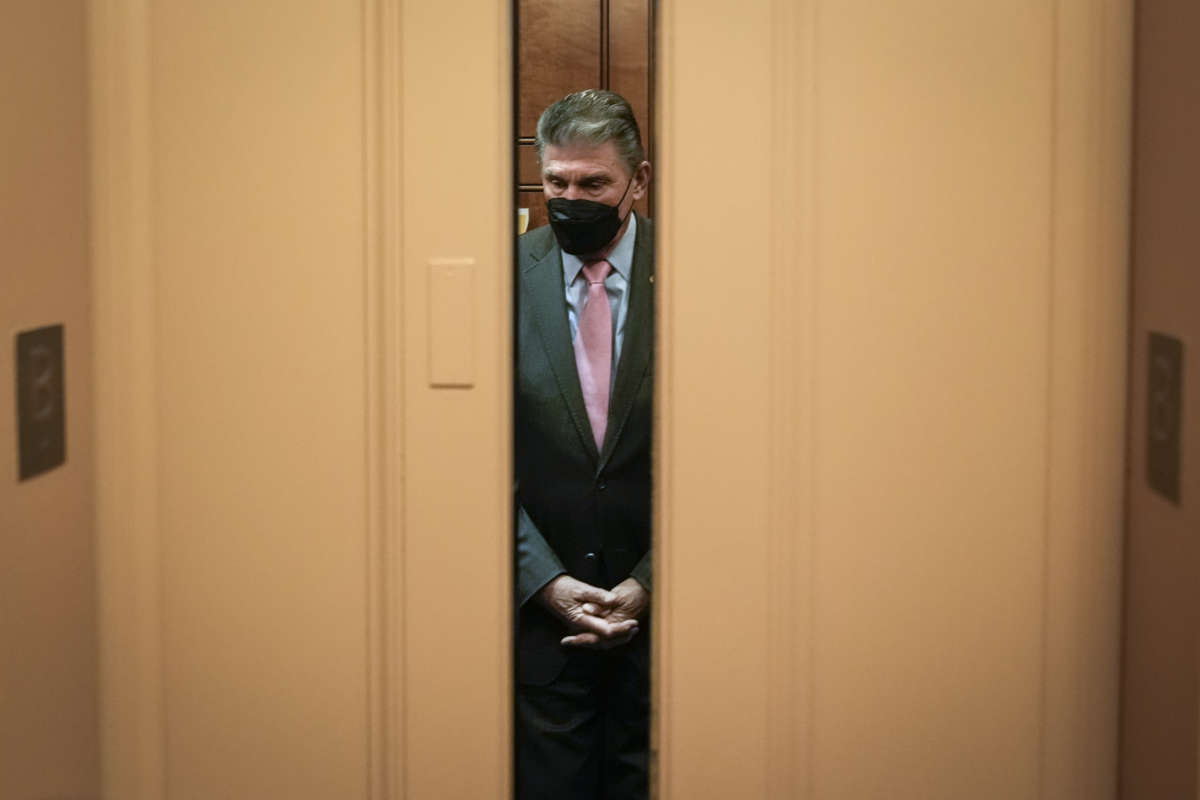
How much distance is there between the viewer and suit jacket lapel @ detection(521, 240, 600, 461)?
2.35m

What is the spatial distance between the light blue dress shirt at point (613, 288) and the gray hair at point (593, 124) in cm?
16

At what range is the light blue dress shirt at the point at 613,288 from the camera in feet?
7.73

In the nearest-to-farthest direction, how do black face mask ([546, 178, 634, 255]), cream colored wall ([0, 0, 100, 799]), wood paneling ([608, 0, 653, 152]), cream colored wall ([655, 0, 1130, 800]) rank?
cream colored wall ([0, 0, 100, 799]), cream colored wall ([655, 0, 1130, 800]), black face mask ([546, 178, 634, 255]), wood paneling ([608, 0, 653, 152])

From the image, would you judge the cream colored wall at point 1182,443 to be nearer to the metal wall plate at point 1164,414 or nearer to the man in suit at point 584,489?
the metal wall plate at point 1164,414

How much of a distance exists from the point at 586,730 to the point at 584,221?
0.83m

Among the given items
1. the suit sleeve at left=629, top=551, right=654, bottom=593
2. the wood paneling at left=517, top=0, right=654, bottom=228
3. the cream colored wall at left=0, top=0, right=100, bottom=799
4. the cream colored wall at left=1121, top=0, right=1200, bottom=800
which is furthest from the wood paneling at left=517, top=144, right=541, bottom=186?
the cream colored wall at left=1121, top=0, right=1200, bottom=800

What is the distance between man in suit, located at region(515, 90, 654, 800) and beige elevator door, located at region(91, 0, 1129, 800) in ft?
2.06

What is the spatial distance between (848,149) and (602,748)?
1.23 meters

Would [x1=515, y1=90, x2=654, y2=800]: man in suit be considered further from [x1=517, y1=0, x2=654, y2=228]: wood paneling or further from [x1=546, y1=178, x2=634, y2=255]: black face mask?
[x1=517, y1=0, x2=654, y2=228]: wood paneling

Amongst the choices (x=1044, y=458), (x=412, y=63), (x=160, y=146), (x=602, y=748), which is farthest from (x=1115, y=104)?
(x=602, y=748)

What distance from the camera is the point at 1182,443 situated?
4.98 feet

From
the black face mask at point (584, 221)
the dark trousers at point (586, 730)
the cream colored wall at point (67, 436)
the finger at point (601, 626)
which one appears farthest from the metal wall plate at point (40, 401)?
the dark trousers at point (586, 730)

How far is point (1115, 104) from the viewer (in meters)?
1.62

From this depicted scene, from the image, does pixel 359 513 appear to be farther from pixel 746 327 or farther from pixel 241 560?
pixel 746 327
